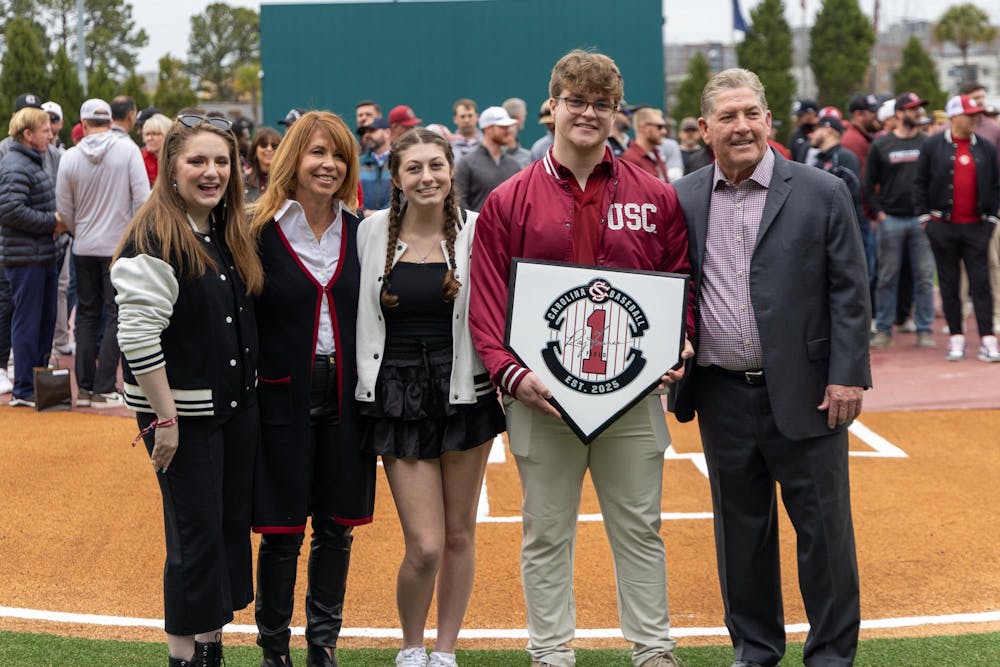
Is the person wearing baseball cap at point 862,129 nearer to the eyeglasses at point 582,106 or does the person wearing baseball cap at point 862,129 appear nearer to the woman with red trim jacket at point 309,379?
the eyeglasses at point 582,106

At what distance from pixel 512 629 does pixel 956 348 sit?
24.8 ft

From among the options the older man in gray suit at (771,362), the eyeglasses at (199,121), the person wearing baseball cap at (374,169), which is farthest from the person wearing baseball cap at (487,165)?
the eyeglasses at (199,121)

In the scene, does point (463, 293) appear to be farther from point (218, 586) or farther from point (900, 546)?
point (900, 546)

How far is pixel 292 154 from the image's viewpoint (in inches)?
177

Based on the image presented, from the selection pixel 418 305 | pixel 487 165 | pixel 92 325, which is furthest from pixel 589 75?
pixel 92 325

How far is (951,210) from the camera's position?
11031mm

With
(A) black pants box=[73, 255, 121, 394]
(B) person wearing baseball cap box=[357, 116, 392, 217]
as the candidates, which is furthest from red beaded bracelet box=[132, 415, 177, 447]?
(B) person wearing baseball cap box=[357, 116, 392, 217]

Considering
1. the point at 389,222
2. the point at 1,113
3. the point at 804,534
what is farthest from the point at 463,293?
the point at 1,113

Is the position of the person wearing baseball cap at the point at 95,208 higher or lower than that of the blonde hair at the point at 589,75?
lower

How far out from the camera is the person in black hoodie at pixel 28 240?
9.38m

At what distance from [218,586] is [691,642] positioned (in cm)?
211

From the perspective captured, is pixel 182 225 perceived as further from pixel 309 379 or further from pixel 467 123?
pixel 467 123

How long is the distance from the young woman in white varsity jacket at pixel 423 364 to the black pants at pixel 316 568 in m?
0.14

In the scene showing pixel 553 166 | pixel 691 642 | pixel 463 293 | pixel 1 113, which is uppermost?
pixel 1 113
